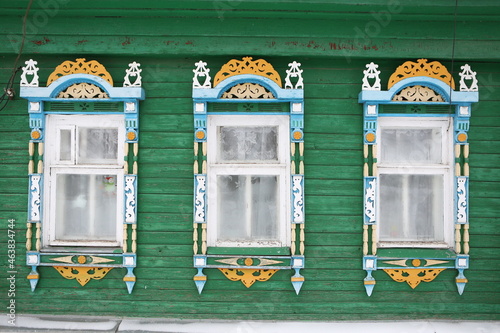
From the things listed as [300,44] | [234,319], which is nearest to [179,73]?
[300,44]

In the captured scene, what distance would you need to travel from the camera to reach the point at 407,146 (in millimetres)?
3449

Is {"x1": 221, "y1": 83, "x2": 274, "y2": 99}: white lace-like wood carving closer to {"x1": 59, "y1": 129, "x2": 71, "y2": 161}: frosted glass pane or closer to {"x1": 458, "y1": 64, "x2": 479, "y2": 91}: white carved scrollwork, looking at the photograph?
{"x1": 59, "y1": 129, "x2": 71, "y2": 161}: frosted glass pane

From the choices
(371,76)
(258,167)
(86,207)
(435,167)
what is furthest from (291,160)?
(86,207)

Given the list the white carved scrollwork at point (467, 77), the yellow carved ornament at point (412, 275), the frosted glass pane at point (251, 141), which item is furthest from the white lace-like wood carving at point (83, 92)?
the white carved scrollwork at point (467, 77)

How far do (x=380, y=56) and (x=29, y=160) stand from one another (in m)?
3.22

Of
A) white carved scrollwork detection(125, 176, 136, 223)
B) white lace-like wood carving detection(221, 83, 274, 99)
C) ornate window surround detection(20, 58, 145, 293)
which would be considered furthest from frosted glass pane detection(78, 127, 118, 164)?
white lace-like wood carving detection(221, 83, 274, 99)

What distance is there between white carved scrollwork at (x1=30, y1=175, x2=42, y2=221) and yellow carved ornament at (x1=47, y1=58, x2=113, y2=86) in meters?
0.89

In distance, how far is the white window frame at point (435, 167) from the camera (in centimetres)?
339

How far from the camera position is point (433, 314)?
3385mm

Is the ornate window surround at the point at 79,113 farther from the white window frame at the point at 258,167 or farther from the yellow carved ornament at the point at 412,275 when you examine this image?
the yellow carved ornament at the point at 412,275

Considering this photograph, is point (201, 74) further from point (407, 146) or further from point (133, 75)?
point (407, 146)

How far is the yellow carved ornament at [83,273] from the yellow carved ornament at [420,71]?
3.02 m

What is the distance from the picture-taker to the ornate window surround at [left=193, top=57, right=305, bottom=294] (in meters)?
3.30

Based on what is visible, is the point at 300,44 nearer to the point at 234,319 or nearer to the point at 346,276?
the point at 346,276
